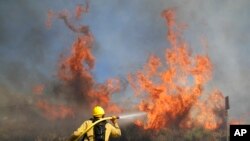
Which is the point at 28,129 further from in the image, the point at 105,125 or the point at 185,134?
the point at 105,125

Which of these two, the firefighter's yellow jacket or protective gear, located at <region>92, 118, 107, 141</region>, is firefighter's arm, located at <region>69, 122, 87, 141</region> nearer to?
the firefighter's yellow jacket

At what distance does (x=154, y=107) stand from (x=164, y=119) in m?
3.16

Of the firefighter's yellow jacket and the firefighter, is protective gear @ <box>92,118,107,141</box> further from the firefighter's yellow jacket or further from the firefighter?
the firefighter's yellow jacket

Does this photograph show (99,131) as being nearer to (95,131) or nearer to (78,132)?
(95,131)

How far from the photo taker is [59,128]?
140ft

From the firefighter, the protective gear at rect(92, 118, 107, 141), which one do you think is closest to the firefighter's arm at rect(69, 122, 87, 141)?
the firefighter

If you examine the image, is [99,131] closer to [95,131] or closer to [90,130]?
[95,131]

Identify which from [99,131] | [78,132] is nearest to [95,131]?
[99,131]

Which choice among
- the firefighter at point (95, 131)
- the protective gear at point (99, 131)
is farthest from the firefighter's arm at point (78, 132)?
the protective gear at point (99, 131)

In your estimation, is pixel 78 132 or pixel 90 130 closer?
pixel 78 132

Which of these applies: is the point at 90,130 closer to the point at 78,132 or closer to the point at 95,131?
the point at 95,131

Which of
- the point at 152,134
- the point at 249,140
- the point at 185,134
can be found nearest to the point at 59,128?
the point at 152,134

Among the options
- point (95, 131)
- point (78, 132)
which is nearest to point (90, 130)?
point (95, 131)

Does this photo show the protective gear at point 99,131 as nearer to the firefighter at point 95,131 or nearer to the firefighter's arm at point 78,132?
the firefighter at point 95,131
